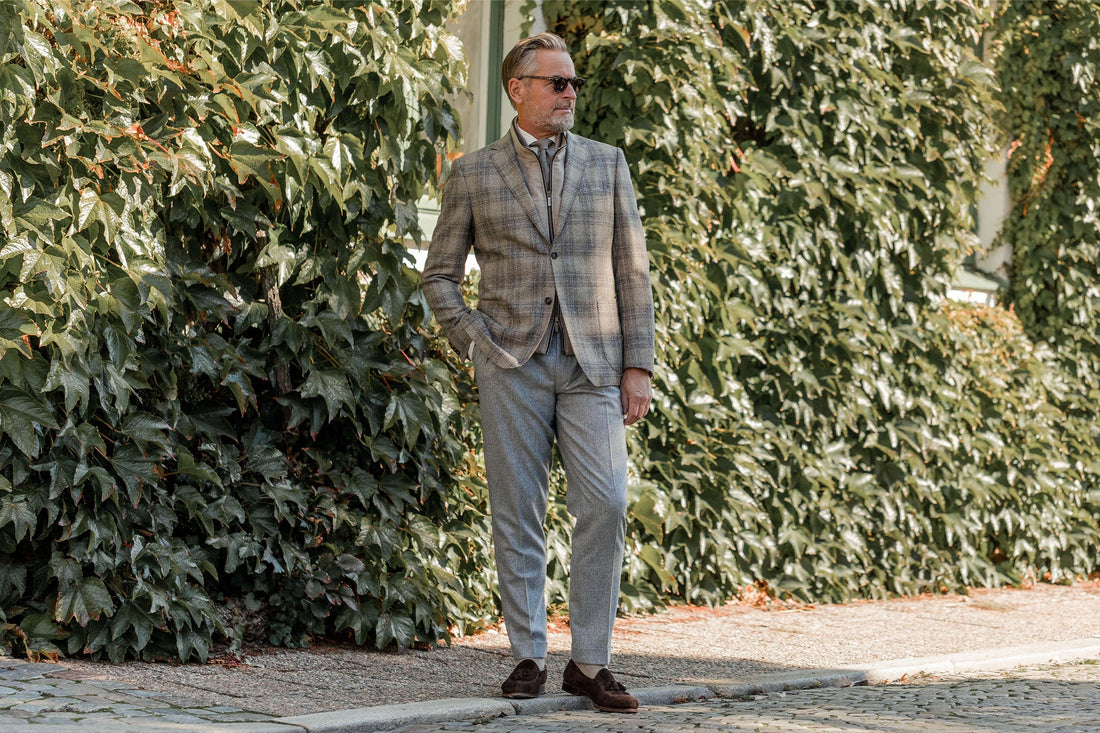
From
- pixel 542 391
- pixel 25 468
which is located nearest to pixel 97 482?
pixel 25 468

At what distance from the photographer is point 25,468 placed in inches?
192

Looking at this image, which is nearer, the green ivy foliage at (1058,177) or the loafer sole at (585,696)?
the loafer sole at (585,696)

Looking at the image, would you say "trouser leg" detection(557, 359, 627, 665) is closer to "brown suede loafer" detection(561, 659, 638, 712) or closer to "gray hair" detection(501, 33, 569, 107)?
"brown suede loafer" detection(561, 659, 638, 712)

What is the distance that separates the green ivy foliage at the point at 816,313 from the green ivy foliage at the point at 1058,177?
822 millimetres

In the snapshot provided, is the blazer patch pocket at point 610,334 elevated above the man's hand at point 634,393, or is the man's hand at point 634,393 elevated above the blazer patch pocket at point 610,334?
the blazer patch pocket at point 610,334

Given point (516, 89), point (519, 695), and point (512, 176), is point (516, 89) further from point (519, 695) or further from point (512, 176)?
point (519, 695)

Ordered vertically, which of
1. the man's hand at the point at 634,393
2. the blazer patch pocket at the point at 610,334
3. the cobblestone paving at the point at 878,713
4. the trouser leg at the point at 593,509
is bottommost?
the cobblestone paving at the point at 878,713

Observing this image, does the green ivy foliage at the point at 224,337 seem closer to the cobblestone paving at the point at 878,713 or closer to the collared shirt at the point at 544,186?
the collared shirt at the point at 544,186

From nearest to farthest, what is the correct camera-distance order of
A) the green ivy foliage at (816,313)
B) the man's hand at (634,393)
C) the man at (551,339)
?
the man at (551,339) < the man's hand at (634,393) < the green ivy foliage at (816,313)

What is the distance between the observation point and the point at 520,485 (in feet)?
15.9

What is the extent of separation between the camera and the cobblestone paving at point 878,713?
176 inches

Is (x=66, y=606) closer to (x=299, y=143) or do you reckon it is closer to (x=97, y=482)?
(x=97, y=482)

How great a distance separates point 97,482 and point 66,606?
1.47 feet

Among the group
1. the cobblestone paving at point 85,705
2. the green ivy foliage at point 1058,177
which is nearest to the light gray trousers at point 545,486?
the cobblestone paving at point 85,705
